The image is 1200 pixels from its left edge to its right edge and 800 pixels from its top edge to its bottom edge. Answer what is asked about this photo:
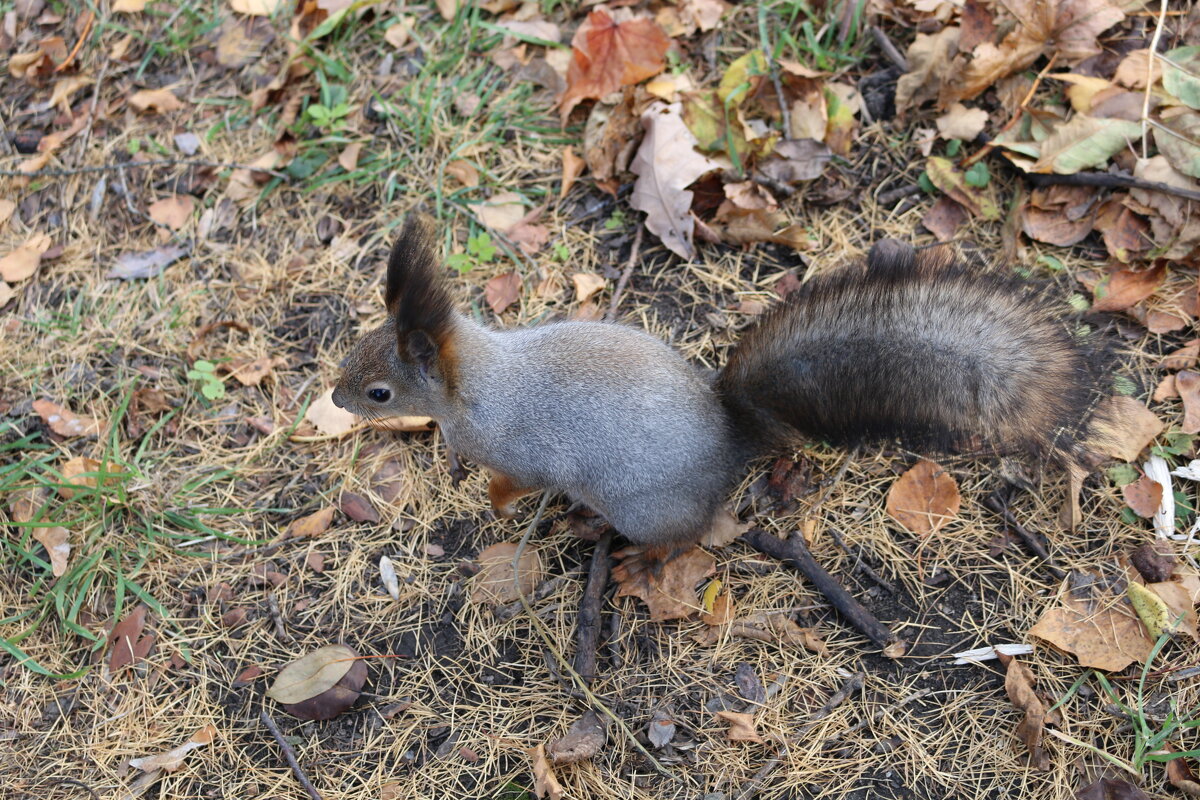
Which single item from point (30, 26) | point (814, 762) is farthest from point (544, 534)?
point (30, 26)

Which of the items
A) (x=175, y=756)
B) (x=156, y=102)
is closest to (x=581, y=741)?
(x=175, y=756)

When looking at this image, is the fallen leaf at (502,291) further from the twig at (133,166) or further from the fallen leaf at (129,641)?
the fallen leaf at (129,641)

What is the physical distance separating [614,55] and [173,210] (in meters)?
1.86

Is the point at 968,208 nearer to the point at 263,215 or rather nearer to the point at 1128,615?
the point at 1128,615

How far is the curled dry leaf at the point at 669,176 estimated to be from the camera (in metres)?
2.87

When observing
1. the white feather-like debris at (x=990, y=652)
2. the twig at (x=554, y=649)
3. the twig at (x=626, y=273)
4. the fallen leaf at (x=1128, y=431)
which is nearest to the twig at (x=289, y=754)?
the twig at (x=554, y=649)

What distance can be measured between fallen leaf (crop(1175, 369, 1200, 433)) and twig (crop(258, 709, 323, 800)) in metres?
2.59

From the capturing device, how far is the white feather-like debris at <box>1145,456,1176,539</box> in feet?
7.37

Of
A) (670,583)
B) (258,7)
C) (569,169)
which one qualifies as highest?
(258,7)

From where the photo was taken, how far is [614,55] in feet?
10.3

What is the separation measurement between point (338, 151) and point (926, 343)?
2464mm

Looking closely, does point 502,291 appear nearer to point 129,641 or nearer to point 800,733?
point 129,641

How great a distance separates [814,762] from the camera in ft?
6.98

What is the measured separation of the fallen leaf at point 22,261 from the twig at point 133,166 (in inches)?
13.6
